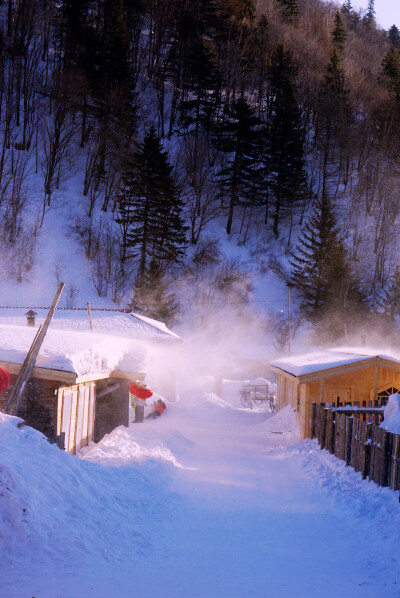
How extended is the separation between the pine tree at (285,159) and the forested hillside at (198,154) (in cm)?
18

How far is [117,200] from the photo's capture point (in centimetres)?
4300

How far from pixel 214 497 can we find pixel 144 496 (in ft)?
5.18

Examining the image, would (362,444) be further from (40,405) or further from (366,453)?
(40,405)

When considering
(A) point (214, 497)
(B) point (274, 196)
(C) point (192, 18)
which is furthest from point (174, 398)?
(C) point (192, 18)

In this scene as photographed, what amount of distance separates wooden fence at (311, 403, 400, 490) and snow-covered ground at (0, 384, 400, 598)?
12.1 inches

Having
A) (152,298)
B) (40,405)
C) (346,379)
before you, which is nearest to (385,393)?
(346,379)

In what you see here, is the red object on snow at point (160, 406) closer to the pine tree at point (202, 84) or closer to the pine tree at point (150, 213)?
the pine tree at point (150, 213)

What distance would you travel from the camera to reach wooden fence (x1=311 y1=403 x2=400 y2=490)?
30.8 ft

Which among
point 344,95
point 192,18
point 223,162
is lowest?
point 223,162

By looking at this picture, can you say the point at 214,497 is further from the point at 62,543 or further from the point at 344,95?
the point at 344,95

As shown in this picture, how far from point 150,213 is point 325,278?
57.9 feet

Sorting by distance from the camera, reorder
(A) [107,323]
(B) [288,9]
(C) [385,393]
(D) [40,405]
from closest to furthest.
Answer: (D) [40,405] < (C) [385,393] < (A) [107,323] < (B) [288,9]

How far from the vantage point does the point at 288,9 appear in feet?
235

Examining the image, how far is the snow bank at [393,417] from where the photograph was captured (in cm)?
1089
